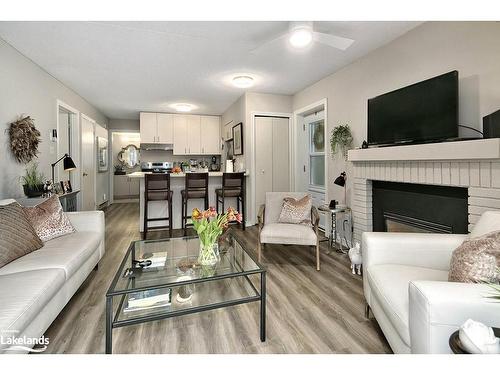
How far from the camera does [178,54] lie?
309 cm

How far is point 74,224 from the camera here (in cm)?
259

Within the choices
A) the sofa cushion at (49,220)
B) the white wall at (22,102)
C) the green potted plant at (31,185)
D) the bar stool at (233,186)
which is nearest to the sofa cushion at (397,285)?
the sofa cushion at (49,220)

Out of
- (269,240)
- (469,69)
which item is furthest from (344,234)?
(469,69)

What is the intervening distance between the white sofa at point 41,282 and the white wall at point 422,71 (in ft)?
10.0

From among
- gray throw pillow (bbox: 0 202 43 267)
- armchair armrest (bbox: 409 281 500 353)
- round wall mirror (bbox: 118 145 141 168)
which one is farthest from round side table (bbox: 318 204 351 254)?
round wall mirror (bbox: 118 145 141 168)

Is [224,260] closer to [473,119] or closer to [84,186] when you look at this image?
[473,119]

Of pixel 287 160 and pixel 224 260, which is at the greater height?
pixel 287 160

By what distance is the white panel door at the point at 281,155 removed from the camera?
4914mm

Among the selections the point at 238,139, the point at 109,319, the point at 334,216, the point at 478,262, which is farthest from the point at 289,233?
the point at 238,139

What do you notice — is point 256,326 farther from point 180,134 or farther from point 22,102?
point 180,134

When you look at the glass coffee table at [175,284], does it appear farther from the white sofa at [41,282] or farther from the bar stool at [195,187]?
the bar stool at [195,187]
